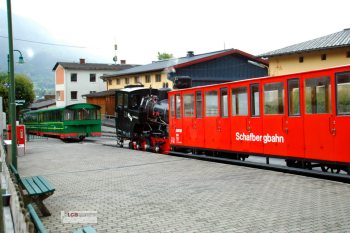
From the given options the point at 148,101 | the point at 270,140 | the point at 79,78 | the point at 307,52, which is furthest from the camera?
the point at 79,78

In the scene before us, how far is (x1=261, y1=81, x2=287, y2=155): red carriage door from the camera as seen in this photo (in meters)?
11.3

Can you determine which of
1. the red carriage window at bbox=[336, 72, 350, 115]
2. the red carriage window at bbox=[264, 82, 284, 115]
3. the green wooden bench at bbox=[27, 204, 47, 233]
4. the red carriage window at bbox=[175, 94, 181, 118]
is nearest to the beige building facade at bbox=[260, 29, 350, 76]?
the red carriage window at bbox=[175, 94, 181, 118]

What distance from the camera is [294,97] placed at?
10.9 metres

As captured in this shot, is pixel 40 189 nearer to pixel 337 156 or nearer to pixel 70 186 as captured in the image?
pixel 70 186

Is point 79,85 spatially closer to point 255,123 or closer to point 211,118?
point 211,118

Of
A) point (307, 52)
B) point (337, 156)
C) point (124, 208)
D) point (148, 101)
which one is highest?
point (307, 52)

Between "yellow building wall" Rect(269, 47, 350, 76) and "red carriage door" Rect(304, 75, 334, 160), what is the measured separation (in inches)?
735

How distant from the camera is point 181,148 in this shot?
56.5ft

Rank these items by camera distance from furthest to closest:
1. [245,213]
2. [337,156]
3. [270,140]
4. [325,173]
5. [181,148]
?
[181,148], [270,140], [325,173], [337,156], [245,213]

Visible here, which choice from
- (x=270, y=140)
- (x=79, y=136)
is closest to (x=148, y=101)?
(x=270, y=140)

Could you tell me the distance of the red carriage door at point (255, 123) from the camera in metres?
12.2

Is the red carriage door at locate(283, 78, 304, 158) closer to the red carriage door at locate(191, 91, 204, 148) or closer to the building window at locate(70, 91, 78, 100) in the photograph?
the red carriage door at locate(191, 91, 204, 148)

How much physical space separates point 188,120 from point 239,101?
11.2 feet

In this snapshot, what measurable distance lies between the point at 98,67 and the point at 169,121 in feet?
171
